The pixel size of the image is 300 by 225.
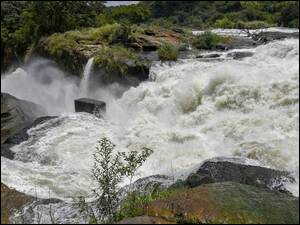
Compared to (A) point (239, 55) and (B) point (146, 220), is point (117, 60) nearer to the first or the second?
(A) point (239, 55)

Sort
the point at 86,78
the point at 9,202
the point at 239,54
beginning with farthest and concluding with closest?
the point at 86,78, the point at 239,54, the point at 9,202

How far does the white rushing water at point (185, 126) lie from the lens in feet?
25.5

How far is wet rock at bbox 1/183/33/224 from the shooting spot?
357cm

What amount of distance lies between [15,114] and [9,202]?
26.2 feet

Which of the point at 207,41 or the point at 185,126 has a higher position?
the point at 207,41

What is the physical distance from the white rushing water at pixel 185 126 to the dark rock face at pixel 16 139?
18 centimetres

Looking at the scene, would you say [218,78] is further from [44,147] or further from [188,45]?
[188,45]

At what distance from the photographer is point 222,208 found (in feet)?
11.3

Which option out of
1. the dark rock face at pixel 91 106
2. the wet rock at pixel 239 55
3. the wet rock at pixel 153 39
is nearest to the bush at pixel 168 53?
the wet rock at pixel 153 39

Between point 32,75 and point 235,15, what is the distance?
85.8 ft

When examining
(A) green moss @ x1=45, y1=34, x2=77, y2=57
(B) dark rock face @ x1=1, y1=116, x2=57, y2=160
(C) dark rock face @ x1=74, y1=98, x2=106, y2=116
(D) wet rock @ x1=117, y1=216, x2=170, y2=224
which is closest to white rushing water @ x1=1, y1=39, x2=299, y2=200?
(B) dark rock face @ x1=1, y1=116, x2=57, y2=160

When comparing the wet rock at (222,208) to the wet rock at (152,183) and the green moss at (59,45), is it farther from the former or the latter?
the green moss at (59,45)

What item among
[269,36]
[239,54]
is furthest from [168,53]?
[269,36]

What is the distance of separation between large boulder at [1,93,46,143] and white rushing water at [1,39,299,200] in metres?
0.56
